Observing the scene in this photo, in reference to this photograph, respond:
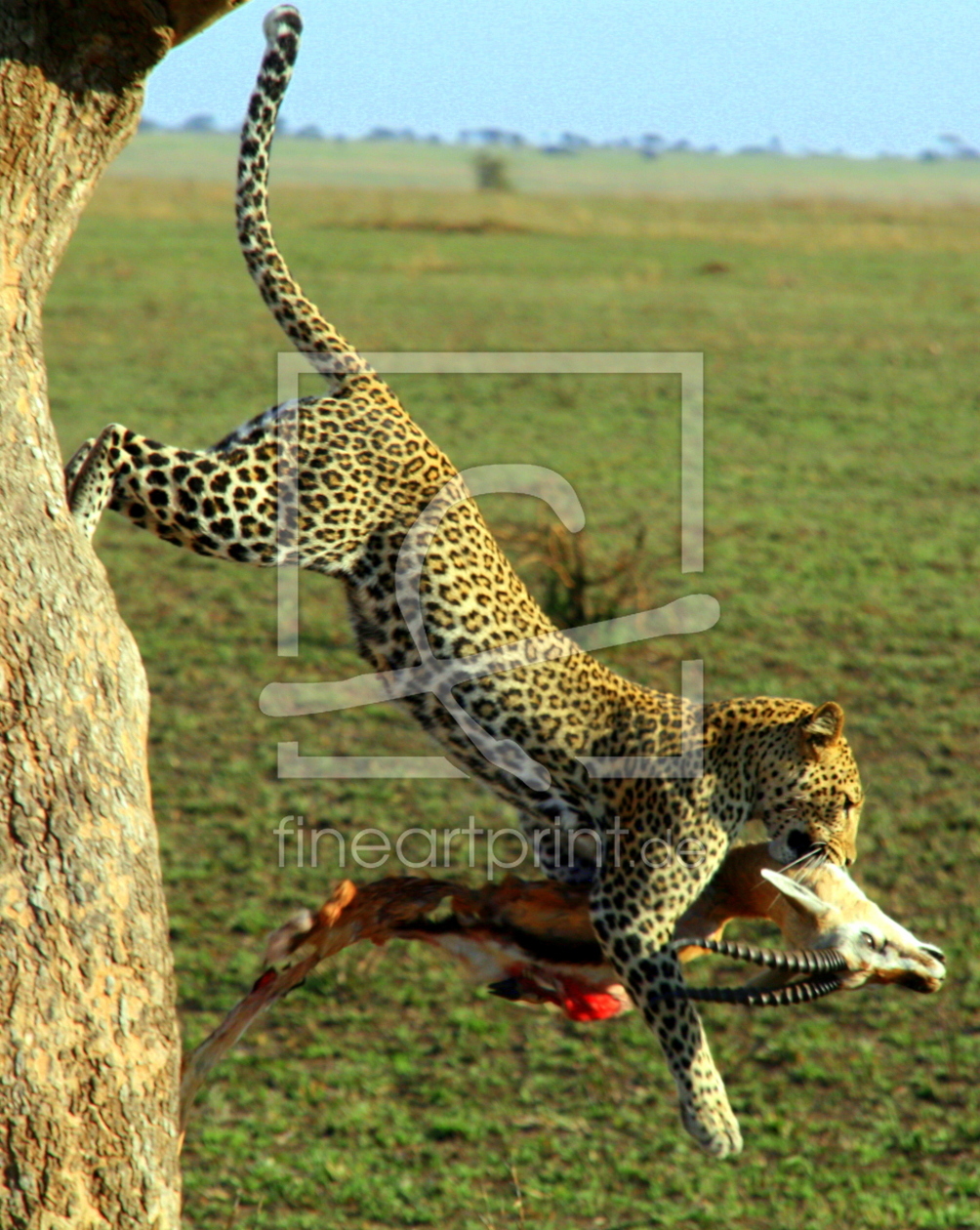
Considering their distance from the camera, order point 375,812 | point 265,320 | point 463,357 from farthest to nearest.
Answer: point 265,320 → point 463,357 → point 375,812

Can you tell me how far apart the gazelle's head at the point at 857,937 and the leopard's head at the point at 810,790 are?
37 centimetres

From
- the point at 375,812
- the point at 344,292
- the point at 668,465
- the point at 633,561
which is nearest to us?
the point at 375,812

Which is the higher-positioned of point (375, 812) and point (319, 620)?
point (319, 620)

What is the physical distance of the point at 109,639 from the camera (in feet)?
12.1

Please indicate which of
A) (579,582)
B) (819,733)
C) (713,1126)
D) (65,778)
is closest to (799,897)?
(819,733)

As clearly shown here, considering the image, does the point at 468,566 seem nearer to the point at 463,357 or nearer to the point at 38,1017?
the point at 38,1017

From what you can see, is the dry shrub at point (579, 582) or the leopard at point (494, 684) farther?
the dry shrub at point (579, 582)

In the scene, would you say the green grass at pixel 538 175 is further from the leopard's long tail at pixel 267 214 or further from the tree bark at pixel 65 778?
the tree bark at pixel 65 778

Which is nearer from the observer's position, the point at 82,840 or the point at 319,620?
the point at 82,840

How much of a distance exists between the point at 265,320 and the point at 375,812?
2155 centimetres

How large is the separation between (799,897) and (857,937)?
0.70 feet

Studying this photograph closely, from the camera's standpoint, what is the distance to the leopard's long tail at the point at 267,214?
173 inches

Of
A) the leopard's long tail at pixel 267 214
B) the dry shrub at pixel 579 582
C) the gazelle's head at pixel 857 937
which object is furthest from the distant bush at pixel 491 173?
the gazelle's head at pixel 857 937

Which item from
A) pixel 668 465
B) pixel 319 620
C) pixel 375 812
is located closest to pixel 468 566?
pixel 375 812
